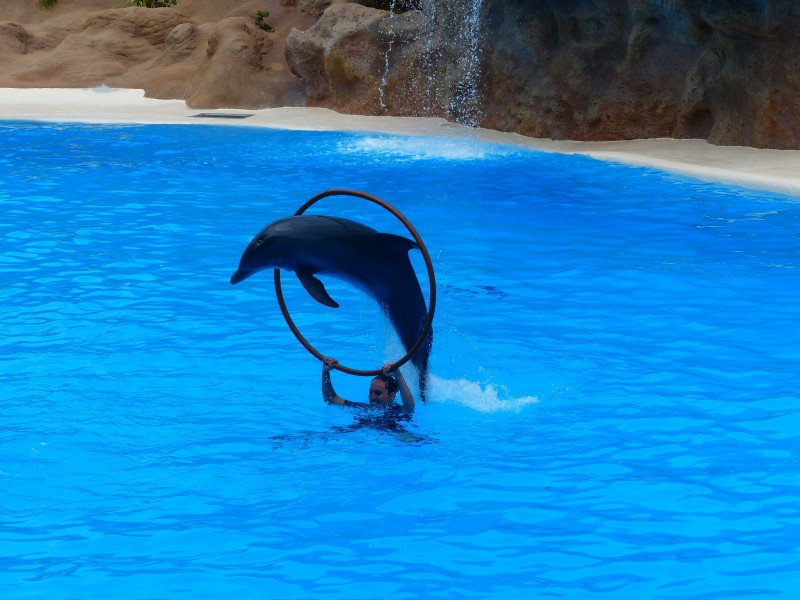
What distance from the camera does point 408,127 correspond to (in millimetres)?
15594

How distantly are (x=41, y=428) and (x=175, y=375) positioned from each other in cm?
92

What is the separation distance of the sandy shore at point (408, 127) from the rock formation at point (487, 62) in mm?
389

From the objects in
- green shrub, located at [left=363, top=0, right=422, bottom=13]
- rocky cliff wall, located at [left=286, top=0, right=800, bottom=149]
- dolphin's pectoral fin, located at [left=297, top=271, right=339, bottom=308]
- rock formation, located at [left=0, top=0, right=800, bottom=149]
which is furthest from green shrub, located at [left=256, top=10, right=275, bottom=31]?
dolphin's pectoral fin, located at [left=297, top=271, right=339, bottom=308]

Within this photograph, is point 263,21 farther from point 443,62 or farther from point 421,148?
point 421,148

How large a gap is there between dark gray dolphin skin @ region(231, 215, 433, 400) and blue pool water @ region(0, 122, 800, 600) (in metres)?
0.29

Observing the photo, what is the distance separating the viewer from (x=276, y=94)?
18.7 m

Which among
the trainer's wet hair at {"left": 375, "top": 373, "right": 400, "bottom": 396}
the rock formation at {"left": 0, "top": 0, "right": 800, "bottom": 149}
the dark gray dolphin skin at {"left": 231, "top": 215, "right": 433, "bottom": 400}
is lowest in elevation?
the trainer's wet hair at {"left": 375, "top": 373, "right": 400, "bottom": 396}

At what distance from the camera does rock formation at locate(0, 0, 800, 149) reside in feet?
40.0

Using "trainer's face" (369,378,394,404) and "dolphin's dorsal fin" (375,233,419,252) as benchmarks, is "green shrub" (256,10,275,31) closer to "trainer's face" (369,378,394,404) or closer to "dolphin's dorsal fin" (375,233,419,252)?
"trainer's face" (369,378,394,404)

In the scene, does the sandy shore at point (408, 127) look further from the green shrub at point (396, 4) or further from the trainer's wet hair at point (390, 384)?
the trainer's wet hair at point (390, 384)

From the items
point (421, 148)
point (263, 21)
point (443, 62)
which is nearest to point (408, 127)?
point (443, 62)

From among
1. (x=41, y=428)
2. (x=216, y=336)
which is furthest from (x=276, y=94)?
(x=41, y=428)

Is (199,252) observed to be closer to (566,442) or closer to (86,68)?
(566,442)

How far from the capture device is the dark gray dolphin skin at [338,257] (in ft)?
13.6
